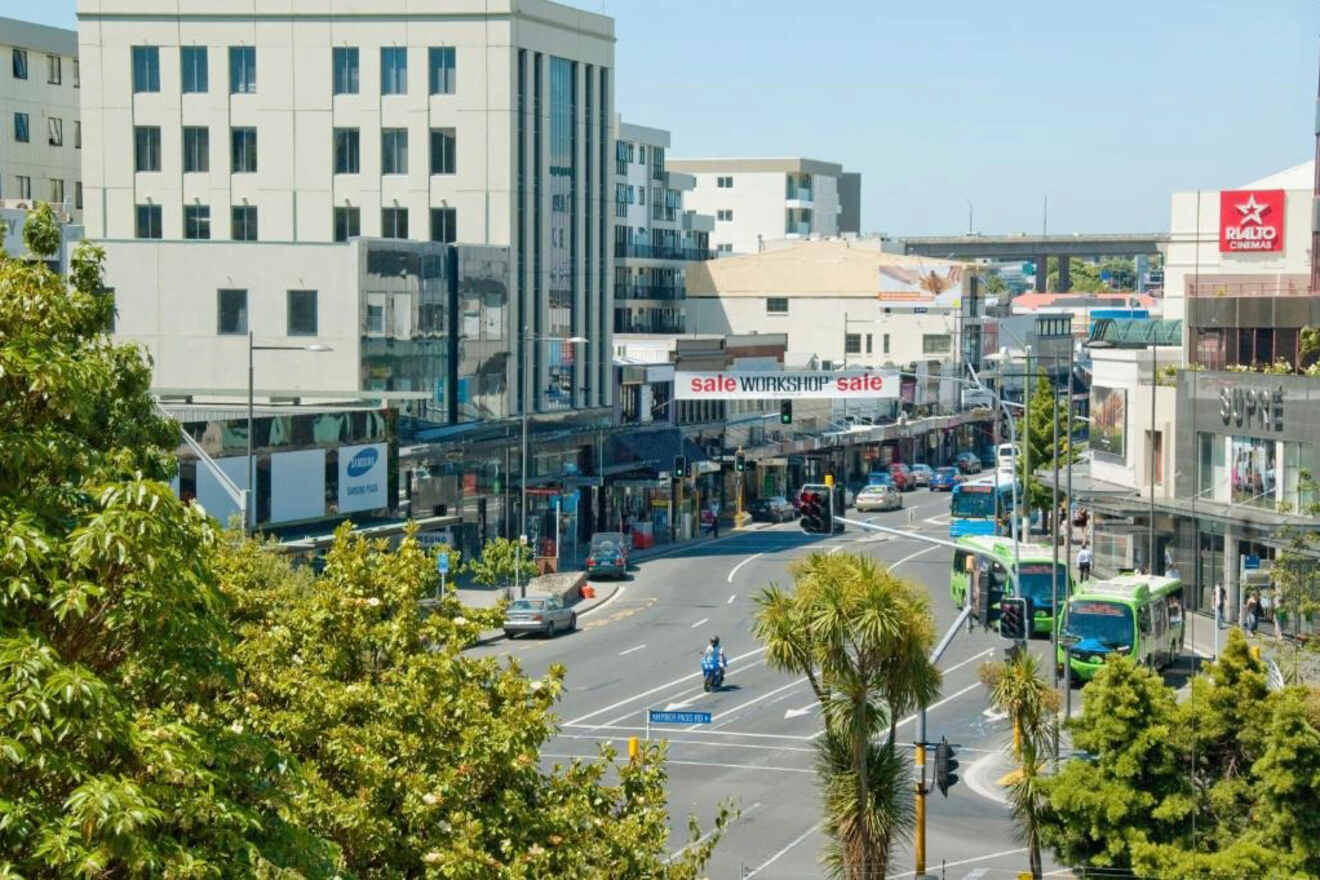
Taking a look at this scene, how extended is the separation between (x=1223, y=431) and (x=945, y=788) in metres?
35.1

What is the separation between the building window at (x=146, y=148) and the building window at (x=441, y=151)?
1093cm

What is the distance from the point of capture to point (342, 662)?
2072cm

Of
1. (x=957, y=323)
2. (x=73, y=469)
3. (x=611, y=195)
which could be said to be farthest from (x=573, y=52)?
(x=73, y=469)

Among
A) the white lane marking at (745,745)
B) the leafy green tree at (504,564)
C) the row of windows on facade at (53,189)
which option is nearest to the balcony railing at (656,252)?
the row of windows on facade at (53,189)

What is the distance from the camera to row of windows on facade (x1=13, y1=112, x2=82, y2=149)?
9806cm

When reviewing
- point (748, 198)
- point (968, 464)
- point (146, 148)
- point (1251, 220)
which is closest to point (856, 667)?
point (1251, 220)

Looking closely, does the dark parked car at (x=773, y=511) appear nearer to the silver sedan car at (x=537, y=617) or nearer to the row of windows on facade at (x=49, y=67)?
the row of windows on facade at (x=49, y=67)

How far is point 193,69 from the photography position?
280ft

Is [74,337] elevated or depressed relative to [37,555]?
elevated

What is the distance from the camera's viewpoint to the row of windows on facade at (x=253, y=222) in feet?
280

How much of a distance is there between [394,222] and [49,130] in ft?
76.9

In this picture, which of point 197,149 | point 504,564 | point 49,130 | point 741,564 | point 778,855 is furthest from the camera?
point 49,130

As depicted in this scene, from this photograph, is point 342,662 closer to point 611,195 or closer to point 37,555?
point 37,555

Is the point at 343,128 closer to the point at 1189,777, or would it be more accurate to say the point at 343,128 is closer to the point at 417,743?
the point at 1189,777
